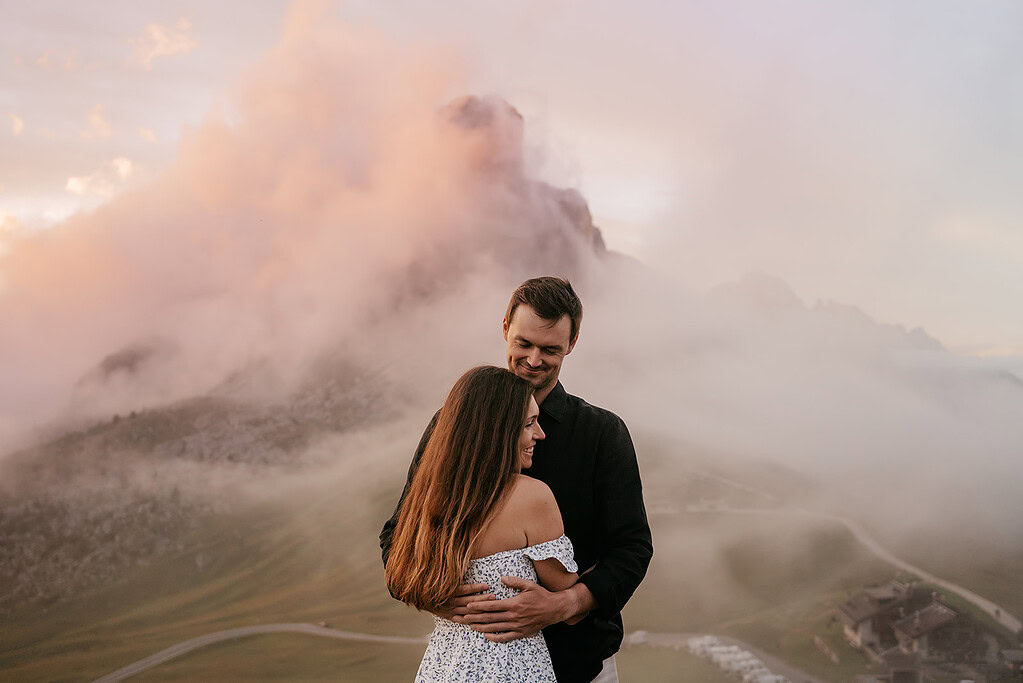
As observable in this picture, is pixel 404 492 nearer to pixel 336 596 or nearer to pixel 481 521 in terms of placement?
pixel 481 521

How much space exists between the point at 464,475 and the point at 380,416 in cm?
1744

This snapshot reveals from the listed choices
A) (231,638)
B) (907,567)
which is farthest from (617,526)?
(907,567)

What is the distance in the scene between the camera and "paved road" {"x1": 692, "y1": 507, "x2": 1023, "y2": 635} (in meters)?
15.8

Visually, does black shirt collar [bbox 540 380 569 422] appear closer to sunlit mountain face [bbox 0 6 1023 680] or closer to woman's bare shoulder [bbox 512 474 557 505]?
woman's bare shoulder [bbox 512 474 557 505]

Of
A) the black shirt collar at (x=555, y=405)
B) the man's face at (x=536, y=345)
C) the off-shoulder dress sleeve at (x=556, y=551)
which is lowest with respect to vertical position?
the off-shoulder dress sleeve at (x=556, y=551)

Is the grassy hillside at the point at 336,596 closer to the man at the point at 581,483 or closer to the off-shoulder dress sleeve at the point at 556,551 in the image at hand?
the man at the point at 581,483

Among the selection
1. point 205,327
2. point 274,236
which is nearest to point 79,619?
point 205,327

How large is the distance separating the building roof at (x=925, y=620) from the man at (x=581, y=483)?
14.9 metres

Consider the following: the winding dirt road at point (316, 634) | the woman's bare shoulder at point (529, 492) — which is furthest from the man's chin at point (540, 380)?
the winding dirt road at point (316, 634)

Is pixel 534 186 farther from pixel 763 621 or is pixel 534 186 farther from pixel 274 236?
pixel 763 621

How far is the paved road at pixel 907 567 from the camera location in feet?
51.8

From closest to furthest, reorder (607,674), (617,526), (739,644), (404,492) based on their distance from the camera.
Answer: (617,526), (404,492), (607,674), (739,644)

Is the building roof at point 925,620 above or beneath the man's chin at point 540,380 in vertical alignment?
beneath

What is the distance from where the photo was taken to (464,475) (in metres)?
2.50
